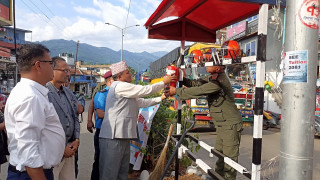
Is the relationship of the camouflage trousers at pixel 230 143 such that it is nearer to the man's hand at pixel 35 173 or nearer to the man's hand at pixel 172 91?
the man's hand at pixel 172 91

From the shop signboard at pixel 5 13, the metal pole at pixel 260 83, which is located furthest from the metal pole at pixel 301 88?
the shop signboard at pixel 5 13

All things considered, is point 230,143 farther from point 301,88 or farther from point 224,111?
point 301,88

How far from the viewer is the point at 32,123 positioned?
162 cm

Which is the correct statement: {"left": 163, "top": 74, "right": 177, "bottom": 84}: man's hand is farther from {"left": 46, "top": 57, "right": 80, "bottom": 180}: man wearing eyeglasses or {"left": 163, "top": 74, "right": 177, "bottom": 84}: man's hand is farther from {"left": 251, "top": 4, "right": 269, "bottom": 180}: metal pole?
{"left": 251, "top": 4, "right": 269, "bottom": 180}: metal pole

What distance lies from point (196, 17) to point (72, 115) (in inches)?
85.4

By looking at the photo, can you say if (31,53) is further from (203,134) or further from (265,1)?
(203,134)

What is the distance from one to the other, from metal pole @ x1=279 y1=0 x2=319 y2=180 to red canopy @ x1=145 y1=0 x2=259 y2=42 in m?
1.26

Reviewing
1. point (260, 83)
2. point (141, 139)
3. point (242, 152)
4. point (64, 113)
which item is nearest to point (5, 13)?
point (141, 139)

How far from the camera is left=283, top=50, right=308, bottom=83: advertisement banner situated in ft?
4.71

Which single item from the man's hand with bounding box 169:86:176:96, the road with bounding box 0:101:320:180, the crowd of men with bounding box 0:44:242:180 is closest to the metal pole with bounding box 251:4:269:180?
the crowd of men with bounding box 0:44:242:180

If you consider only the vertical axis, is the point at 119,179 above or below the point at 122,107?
below

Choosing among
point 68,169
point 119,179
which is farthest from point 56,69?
point 119,179

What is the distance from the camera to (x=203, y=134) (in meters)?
8.65

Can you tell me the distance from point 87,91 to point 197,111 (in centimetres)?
3475
